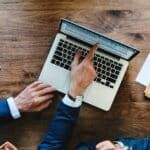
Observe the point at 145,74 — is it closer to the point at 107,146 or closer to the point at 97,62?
the point at 97,62

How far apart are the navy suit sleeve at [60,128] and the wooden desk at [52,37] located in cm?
5

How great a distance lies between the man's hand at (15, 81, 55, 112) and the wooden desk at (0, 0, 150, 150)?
32 millimetres

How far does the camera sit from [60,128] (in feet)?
5.92

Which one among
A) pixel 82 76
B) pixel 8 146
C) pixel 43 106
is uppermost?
pixel 82 76

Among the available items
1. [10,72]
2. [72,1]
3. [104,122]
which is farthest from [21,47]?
[104,122]

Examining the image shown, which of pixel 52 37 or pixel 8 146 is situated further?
pixel 52 37

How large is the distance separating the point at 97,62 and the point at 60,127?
25cm

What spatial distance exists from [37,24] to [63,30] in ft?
0.39

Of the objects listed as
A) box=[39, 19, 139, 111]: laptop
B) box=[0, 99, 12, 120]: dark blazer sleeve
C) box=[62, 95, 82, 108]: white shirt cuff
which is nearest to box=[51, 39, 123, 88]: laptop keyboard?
box=[39, 19, 139, 111]: laptop

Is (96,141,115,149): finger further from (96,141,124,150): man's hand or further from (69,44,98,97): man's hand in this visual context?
(69,44,98,97): man's hand

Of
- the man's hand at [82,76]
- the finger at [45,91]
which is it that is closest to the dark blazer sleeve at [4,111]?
the finger at [45,91]

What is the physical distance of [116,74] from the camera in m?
1.84

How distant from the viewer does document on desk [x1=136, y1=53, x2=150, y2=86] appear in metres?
1.88

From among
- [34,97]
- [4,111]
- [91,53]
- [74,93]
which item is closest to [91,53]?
[91,53]
